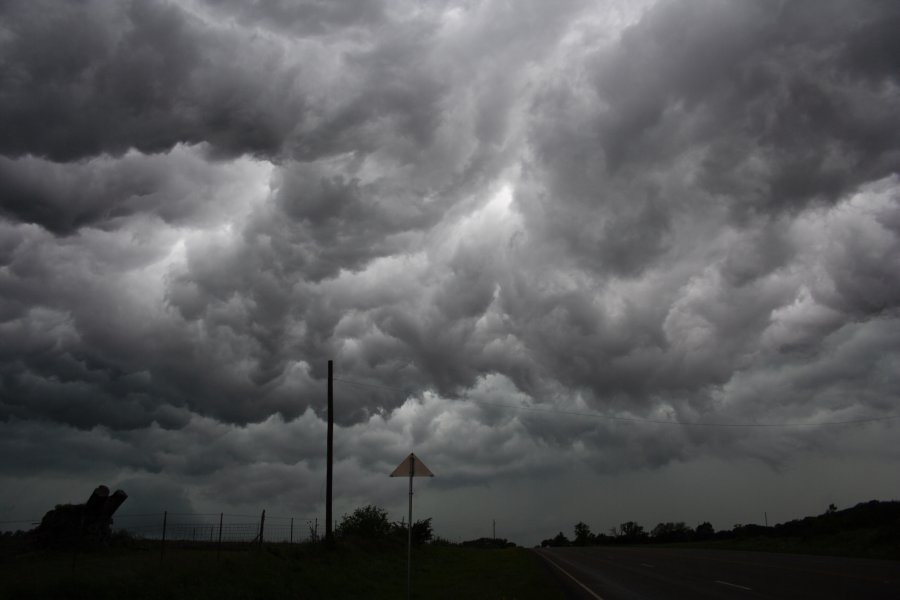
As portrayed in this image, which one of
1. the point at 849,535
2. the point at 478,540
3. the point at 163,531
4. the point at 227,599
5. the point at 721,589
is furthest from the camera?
the point at 478,540

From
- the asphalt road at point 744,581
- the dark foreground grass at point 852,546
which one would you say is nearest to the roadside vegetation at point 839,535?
the dark foreground grass at point 852,546

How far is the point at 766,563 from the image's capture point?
99.0 feet

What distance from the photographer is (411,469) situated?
17328mm

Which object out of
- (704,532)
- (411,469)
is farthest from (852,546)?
(704,532)

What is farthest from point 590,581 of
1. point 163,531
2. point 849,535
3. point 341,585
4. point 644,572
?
point 849,535

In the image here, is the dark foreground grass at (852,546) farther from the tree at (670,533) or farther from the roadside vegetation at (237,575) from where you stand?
the tree at (670,533)

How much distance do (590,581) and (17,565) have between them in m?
19.5

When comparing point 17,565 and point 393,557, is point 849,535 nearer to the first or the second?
point 393,557

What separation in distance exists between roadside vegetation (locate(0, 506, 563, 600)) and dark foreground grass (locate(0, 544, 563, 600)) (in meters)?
0.02

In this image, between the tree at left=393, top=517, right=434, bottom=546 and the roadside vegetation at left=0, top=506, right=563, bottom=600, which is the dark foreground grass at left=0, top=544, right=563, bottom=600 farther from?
the tree at left=393, top=517, right=434, bottom=546

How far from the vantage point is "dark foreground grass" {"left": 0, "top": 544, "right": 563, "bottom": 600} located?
15820mm

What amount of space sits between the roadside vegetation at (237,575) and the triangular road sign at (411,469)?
17.7 feet

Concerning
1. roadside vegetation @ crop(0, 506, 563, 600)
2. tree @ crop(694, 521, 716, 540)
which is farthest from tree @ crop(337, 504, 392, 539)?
tree @ crop(694, 521, 716, 540)

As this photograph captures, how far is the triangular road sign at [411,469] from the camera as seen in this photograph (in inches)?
677
